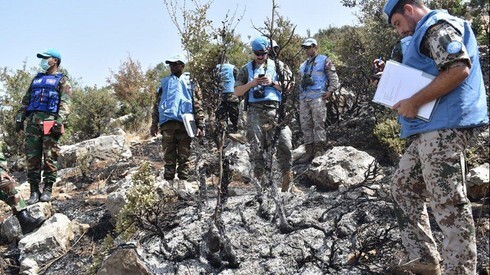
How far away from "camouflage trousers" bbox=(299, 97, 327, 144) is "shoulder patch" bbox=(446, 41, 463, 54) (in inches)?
150

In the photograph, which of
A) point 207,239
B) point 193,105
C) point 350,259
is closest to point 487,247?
point 350,259

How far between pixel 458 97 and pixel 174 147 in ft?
11.6

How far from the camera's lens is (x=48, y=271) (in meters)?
3.96

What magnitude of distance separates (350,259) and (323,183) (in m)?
2.61

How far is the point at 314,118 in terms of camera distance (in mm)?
5891

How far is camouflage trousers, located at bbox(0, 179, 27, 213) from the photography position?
4391 mm

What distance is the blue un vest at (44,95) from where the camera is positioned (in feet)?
16.1

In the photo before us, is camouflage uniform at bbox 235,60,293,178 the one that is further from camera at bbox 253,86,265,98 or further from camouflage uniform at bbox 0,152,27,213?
camouflage uniform at bbox 0,152,27,213

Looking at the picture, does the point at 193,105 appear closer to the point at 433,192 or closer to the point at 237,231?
the point at 237,231

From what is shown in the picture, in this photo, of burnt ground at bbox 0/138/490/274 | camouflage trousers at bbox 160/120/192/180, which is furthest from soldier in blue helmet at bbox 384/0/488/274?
camouflage trousers at bbox 160/120/192/180

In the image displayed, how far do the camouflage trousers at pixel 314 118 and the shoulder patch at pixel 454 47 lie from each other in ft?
12.5

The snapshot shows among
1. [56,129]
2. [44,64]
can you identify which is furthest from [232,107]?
[44,64]

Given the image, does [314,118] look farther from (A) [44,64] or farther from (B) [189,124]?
(A) [44,64]

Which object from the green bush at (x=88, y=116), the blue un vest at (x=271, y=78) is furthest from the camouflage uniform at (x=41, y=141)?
the green bush at (x=88, y=116)
